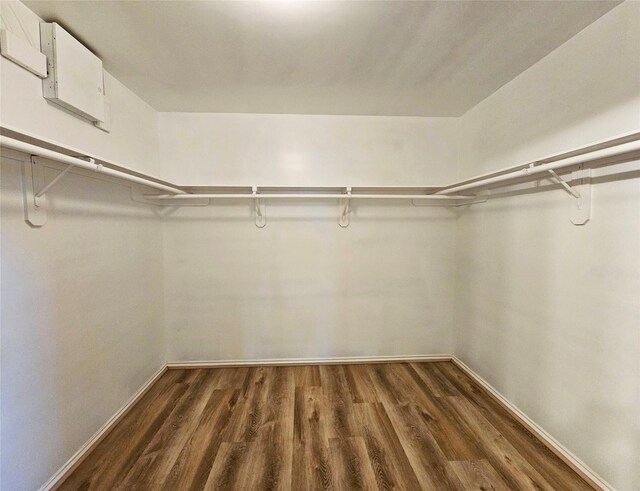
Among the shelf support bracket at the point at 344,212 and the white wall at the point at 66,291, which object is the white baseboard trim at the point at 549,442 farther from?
the white wall at the point at 66,291

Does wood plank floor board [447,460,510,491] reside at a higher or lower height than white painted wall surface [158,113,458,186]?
lower

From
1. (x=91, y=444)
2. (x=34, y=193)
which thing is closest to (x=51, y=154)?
(x=34, y=193)

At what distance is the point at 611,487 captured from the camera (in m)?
1.30

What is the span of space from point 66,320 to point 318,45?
207cm

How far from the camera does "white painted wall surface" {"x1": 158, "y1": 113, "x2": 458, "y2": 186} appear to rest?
2436 mm

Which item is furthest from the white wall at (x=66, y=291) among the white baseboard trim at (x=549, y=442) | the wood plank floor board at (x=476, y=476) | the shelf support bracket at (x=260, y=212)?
the white baseboard trim at (x=549, y=442)

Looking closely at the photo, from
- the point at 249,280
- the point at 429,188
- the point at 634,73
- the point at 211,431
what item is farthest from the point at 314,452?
the point at 634,73

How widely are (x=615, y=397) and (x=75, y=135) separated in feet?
10.2

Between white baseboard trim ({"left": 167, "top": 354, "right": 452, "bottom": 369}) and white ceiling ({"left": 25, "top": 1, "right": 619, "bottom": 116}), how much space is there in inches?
91.6

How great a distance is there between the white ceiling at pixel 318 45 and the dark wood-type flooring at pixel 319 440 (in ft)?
7.70

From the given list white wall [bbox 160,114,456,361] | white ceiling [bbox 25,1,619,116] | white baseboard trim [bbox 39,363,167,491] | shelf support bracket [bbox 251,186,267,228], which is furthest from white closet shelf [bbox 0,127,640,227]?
white baseboard trim [bbox 39,363,167,491]

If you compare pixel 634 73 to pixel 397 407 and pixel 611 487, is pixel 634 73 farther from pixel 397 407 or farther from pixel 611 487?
pixel 397 407

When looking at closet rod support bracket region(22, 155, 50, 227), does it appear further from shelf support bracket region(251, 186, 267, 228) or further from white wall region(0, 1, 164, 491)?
shelf support bracket region(251, 186, 267, 228)

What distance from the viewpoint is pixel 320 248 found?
2566 mm
